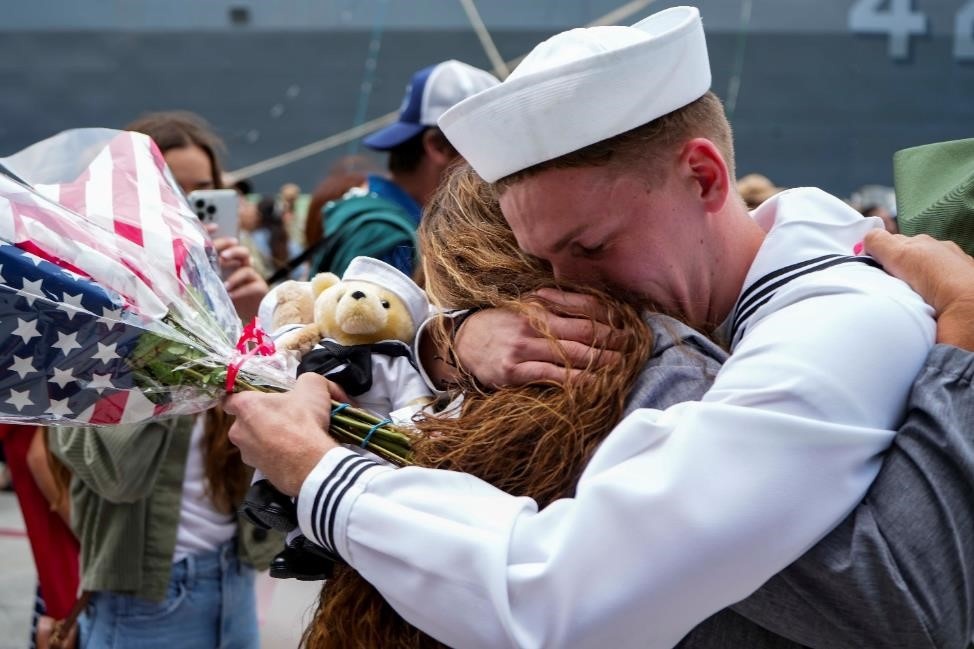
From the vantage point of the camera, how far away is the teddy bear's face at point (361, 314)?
1724 millimetres

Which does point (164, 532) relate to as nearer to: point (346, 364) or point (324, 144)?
point (346, 364)

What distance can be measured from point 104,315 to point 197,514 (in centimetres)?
143

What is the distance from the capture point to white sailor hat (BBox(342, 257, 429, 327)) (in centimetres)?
180

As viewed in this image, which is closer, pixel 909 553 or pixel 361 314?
pixel 909 553

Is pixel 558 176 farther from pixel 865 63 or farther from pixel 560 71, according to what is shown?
pixel 865 63

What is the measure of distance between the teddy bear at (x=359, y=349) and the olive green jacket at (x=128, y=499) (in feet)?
3.33

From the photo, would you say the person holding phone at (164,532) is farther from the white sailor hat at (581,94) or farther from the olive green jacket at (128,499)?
the white sailor hat at (581,94)

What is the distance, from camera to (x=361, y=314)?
5.65 ft

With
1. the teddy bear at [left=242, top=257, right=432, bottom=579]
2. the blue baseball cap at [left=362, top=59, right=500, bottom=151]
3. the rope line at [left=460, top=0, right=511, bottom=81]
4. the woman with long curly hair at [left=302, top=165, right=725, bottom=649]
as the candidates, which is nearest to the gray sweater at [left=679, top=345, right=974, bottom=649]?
the woman with long curly hair at [left=302, top=165, right=725, bottom=649]

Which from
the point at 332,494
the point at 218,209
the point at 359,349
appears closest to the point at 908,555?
the point at 332,494

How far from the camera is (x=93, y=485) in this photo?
2709 millimetres

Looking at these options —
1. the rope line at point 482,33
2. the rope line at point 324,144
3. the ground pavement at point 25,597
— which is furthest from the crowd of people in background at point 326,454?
the rope line at point 482,33

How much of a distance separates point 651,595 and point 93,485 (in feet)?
6.25

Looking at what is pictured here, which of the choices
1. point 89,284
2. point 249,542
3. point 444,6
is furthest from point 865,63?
point 89,284
